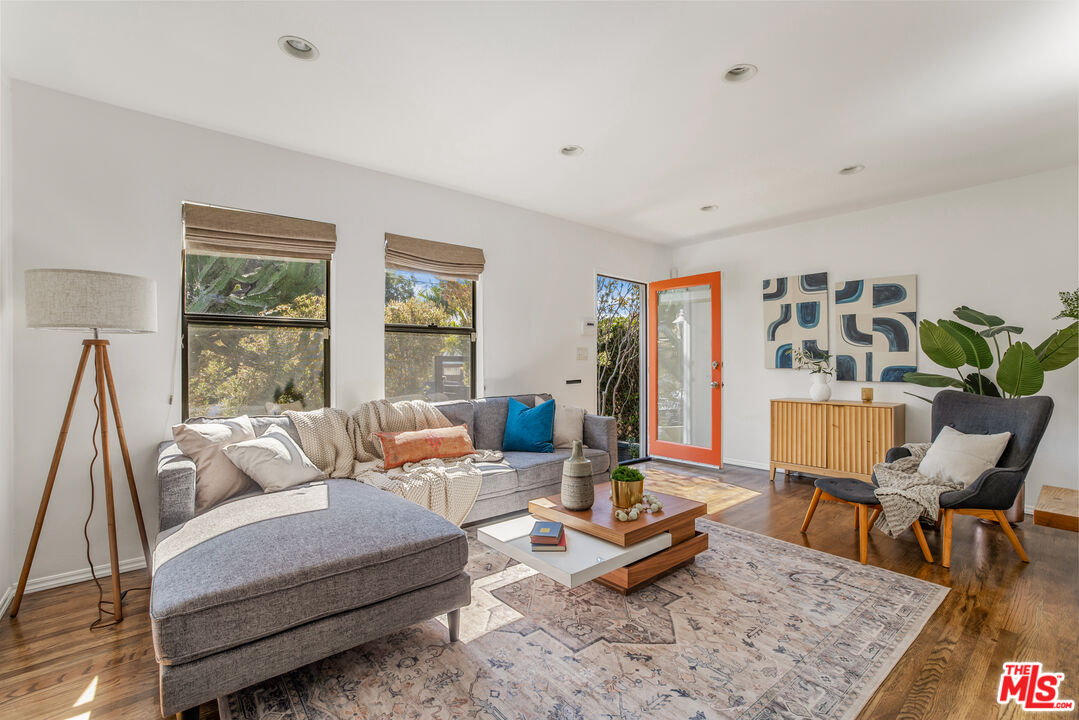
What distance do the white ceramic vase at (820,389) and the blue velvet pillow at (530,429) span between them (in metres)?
2.54

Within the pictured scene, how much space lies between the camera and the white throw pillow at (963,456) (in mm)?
2814

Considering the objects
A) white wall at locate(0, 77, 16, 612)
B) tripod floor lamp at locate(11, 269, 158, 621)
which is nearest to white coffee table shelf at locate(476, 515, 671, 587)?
tripod floor lamp at locate(11, 269, 158, 621)

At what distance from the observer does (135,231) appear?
2.71 metres

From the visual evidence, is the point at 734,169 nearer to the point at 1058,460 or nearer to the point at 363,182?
the point at 363,182

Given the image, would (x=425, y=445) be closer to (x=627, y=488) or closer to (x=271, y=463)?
(x=271, y=463)

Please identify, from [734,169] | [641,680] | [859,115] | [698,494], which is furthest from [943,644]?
[734,169]

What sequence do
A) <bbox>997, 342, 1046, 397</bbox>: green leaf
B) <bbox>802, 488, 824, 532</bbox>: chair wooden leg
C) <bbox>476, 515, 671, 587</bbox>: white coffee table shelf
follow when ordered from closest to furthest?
1. <bbox>476, 515, 671, 587</bbox>: white coffee table shelf
2. <bbox>802, 488, 824, 532</bbox>: chair wooden leg
3. <bbox>997, 342, 1046, 397</bbox>: green leaf

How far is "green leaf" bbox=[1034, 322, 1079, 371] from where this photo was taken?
10.2 feet

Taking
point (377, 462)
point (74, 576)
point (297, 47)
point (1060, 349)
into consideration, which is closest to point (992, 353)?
point (1060, 349)

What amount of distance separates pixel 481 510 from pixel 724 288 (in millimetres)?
3817

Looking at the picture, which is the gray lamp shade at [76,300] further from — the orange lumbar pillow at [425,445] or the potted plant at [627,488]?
the potted plant at [627,488]

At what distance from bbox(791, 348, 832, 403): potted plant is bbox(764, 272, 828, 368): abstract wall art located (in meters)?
0.06

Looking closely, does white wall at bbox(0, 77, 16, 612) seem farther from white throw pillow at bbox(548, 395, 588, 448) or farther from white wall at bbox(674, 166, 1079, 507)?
white wall at bbox(674, 166, 1079, 507)

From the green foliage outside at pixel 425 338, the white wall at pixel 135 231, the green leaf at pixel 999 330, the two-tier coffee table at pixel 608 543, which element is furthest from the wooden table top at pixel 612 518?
the green leaf at pixel 999 330
